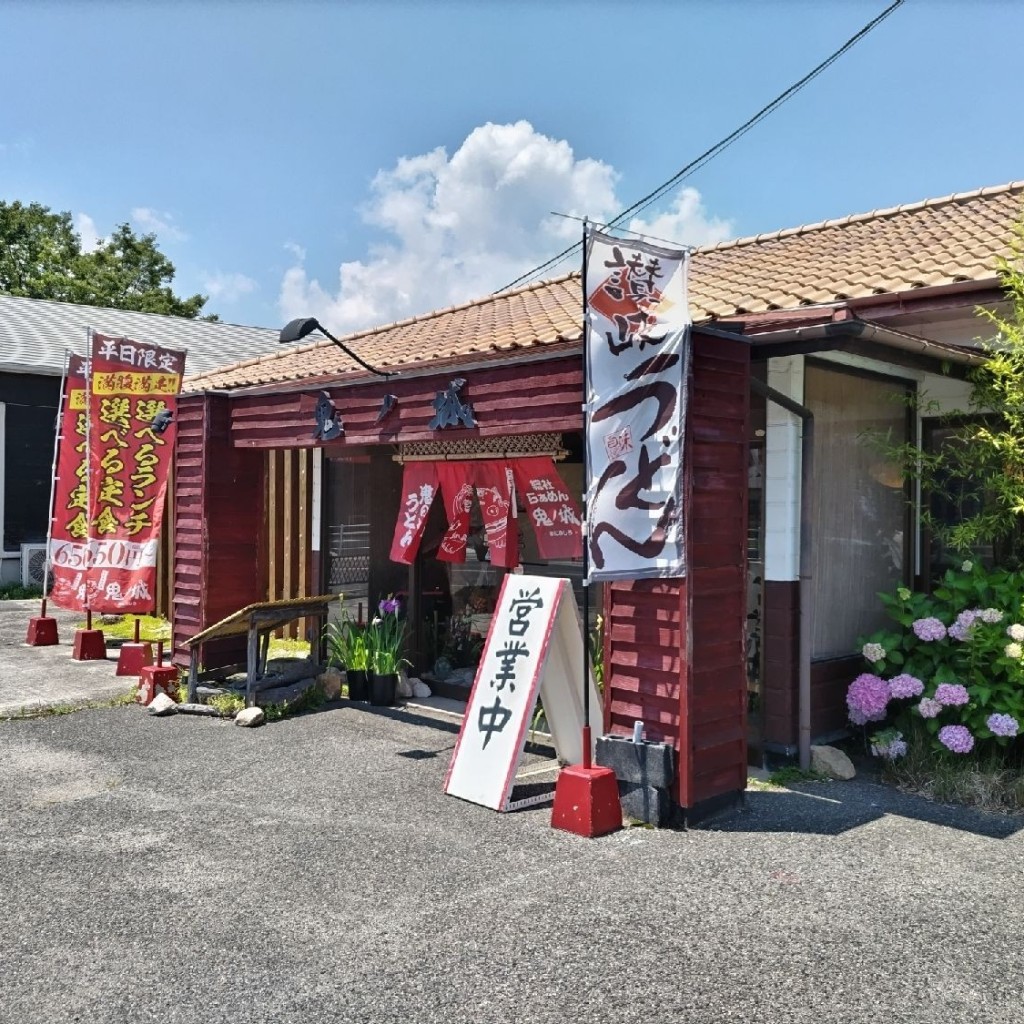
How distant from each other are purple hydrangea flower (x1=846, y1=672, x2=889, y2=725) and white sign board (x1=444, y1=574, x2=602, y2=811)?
198 centimetres

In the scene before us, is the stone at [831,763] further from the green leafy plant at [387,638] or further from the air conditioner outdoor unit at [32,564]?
the air conditioner outdoor unit at [32,564]

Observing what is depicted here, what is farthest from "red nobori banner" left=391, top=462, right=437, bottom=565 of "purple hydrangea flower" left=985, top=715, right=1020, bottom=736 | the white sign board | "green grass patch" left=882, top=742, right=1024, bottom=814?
"purple hydrangea flower" left=985, top=715, right=1020, bottom=736

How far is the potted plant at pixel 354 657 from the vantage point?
30.4ft

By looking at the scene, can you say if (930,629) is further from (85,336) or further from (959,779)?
(85,336)

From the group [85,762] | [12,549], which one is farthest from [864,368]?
[12,549]

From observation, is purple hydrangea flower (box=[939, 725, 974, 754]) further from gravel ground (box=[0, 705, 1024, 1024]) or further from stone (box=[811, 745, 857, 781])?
stone (box=[811, 745, 857, 781])

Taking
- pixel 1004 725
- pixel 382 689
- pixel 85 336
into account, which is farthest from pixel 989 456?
pixel 85 336

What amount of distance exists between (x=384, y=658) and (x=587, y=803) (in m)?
3.98

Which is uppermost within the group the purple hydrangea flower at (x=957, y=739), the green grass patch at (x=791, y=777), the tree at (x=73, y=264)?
the tree at (x=73, y=264)

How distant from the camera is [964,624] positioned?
6.75 metres

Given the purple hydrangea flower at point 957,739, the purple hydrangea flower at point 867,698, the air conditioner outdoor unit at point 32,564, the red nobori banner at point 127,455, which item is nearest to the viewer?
the purple hydrangea flower at point 957,739

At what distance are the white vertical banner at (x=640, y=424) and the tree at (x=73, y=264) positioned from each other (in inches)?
1288

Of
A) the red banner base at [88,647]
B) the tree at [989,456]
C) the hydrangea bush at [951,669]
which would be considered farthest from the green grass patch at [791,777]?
the red banner base at [88,647]

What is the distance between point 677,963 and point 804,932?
700mm
